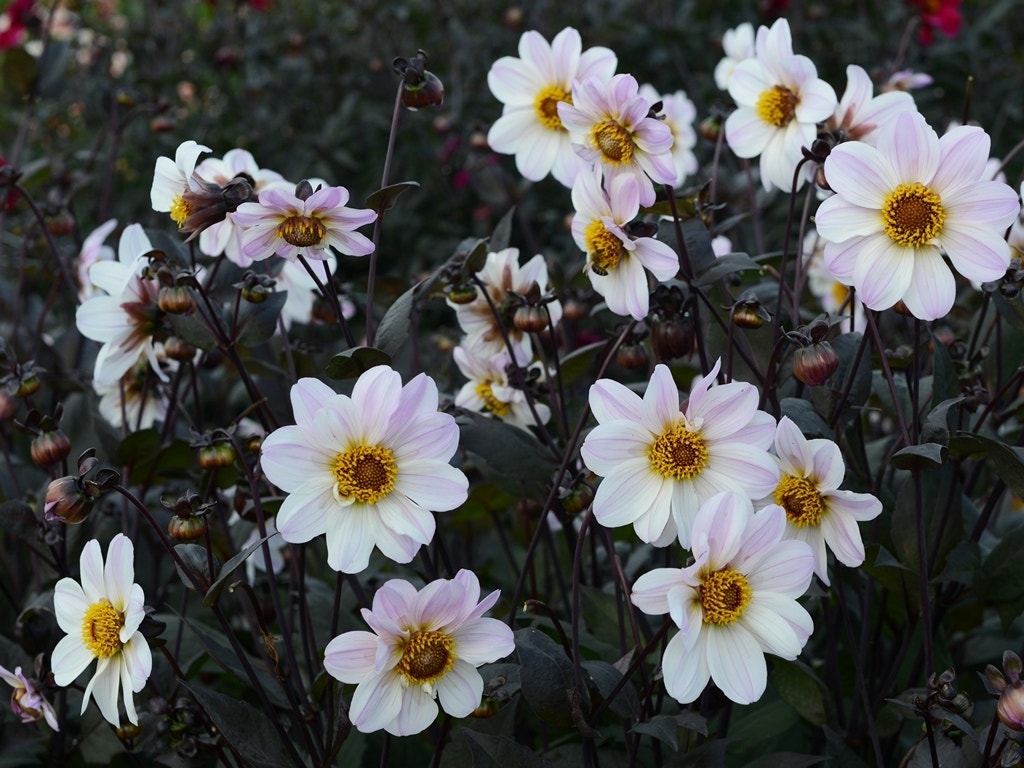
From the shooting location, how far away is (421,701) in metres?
1.10

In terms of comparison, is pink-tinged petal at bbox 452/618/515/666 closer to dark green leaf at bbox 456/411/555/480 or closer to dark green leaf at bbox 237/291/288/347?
dark green leaf at bbox 456/411/555/480

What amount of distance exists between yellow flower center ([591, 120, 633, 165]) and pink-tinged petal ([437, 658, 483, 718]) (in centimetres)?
56

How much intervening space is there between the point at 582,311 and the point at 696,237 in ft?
1.54

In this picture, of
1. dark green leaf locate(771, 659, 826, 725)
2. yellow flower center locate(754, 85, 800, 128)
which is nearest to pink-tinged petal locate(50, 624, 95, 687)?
dark green leaf locate(771, 659, 826, 725)

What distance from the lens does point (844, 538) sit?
1.14 m

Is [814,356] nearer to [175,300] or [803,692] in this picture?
[803,692]

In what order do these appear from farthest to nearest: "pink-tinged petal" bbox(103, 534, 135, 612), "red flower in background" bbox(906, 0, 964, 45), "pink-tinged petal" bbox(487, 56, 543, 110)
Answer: "red flower in background" bbox(906, 0, 964, 45), "pink-tinged petal" bbox(487, 56, 543, 110), "pink-tinged petal" bbox(103, 534, 135, 612)

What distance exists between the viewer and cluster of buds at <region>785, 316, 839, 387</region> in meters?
1.11

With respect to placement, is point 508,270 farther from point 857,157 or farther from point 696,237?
point 857,157

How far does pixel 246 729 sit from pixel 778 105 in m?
0.97

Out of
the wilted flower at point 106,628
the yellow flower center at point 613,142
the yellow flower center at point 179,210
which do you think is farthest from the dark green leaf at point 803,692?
the yellow flower center at point 179,210

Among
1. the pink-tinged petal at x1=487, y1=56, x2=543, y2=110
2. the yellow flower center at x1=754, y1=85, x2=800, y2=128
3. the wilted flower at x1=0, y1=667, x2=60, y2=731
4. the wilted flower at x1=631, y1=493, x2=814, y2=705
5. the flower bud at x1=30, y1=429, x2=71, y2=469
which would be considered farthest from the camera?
the pink-tinged petal at x1=487, y1=56, x2=543, y2=110

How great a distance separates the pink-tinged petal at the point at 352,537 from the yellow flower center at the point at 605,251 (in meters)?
0.39

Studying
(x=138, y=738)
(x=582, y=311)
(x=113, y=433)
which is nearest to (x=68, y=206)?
(x=113, y=433)
